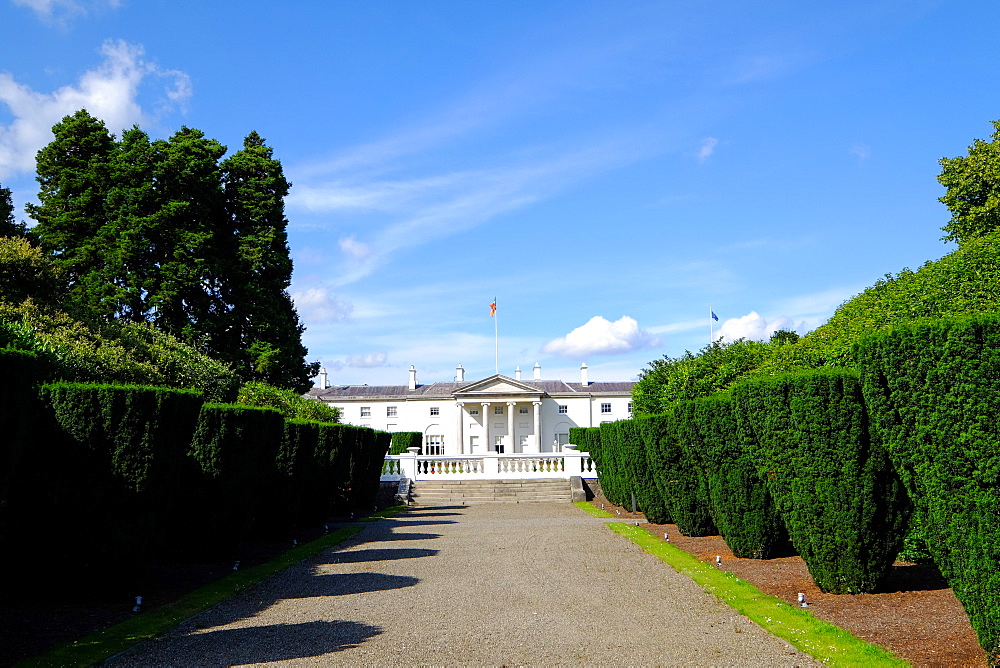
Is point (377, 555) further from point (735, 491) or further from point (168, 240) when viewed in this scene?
point (168, 240)

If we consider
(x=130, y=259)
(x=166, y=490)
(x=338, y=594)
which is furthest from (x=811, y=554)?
(x=130, y=259)

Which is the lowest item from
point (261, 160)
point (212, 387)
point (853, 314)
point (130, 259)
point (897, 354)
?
point (897, 354)

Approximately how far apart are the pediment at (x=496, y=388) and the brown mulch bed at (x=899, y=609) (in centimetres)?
6762

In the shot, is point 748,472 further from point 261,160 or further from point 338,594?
point 261,160

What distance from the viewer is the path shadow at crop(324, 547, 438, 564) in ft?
48.9

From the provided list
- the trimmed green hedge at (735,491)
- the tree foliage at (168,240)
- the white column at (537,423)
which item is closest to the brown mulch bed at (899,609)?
the trimmed green hedge at (735,491)

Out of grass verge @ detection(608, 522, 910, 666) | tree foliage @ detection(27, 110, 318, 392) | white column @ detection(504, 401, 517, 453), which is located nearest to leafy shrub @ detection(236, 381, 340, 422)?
tree foliage @ detection(27, 110, 318, 392)

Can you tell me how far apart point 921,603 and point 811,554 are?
4.53ft

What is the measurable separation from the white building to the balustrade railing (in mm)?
42642

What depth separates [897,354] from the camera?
728cm

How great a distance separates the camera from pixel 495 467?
120 ft

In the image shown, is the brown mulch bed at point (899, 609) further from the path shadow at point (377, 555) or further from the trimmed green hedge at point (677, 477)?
the path shadow at point (377, 555)

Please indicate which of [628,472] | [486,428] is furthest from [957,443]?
[486,428]

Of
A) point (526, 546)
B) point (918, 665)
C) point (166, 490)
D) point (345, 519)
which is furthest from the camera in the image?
point (345, 519)
